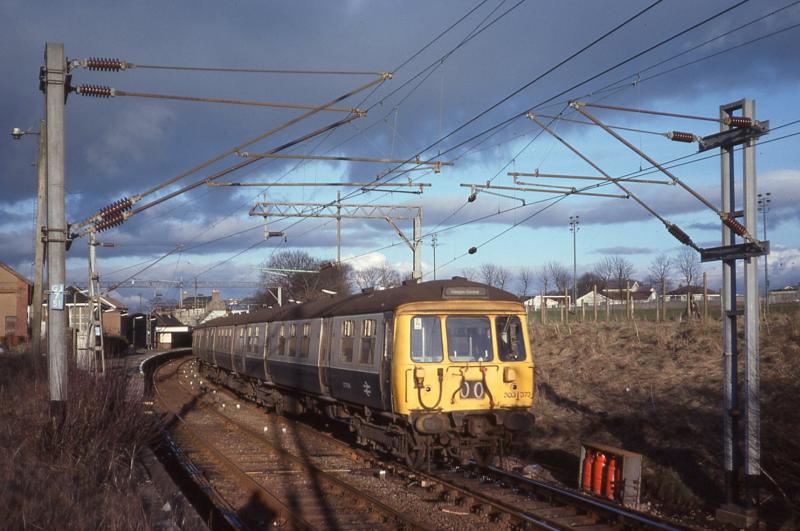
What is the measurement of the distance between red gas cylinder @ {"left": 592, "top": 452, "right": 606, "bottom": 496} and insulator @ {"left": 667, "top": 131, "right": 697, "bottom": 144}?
4.44 meters

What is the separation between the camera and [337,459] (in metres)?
14.9

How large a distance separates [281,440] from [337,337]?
352cm

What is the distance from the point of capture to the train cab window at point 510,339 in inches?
515

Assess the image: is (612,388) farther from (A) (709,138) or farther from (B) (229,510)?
(B) (229,510)

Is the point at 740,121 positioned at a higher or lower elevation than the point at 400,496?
higher

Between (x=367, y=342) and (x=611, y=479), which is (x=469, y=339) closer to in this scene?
(x=367, y=342)

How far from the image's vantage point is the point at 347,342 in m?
15.0

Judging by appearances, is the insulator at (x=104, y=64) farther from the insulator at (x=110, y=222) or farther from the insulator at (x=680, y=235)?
the insulator at (x=680, y=235)

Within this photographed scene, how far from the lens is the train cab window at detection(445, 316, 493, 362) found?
1284cm

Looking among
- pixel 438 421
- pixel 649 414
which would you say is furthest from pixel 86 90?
pixel 649 414

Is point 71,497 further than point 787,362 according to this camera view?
No

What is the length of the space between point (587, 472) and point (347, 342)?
503 cm

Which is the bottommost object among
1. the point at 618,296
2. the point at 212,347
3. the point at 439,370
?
the point at 212,347

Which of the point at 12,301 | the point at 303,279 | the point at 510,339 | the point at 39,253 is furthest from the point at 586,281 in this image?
the point at 510,339
